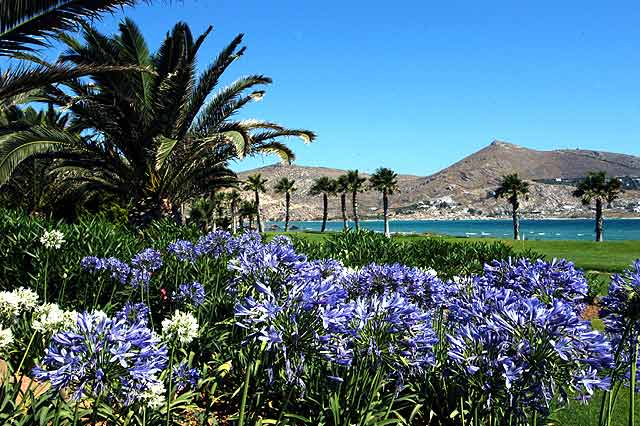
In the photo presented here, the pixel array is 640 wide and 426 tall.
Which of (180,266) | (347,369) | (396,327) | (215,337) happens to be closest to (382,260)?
(180,266)

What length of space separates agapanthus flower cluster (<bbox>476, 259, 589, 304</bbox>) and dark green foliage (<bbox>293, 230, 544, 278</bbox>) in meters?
4.63

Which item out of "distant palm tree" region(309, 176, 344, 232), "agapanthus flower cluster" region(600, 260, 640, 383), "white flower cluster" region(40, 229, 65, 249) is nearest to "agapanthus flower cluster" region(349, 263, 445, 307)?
"agapanthus flower cluster" region(600, 260, 640, 383)

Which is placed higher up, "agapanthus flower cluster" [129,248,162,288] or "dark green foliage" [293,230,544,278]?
"agapanthus flower cluster" [129,248,162,288]

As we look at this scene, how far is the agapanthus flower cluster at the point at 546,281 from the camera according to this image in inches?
→ 111

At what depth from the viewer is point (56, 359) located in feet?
5.96

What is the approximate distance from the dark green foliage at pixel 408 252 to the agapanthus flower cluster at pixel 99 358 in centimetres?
556

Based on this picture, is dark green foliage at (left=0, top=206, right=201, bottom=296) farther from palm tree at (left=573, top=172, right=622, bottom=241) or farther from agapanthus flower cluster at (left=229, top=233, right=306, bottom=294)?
palm tree at (left=573, top=172, right=622, bottom=241)

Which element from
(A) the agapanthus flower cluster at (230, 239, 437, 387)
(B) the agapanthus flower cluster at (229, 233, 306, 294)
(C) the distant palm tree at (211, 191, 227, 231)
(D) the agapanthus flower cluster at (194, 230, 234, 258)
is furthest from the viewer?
(C) the distant palm tree at (211, 191, 227, 231)

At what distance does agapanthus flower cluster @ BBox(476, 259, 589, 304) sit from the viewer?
2812mm

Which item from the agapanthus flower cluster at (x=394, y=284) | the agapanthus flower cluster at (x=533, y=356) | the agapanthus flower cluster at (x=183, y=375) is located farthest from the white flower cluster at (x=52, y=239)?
the agapanthus flower cluster at (x=533, y=356)

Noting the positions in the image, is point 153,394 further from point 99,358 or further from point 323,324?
point 323,324

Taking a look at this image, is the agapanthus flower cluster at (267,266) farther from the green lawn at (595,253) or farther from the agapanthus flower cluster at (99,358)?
the green lawn at (595,253)

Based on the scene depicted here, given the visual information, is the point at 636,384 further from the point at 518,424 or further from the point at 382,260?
the point at 382,260

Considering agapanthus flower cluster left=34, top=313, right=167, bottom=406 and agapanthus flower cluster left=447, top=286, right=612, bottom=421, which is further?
agapanthus flower cluster left=447, top=286, right=612, bottom=421
